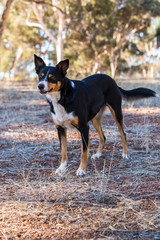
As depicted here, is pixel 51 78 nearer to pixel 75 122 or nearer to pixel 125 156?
pixel 75 122

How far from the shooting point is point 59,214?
3.01 m

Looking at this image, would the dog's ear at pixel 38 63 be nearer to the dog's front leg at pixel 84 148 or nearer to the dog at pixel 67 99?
the dog at pixel 67 99

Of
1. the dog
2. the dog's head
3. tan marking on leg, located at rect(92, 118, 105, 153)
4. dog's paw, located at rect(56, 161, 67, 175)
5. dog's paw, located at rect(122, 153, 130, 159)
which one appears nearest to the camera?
the dog's head

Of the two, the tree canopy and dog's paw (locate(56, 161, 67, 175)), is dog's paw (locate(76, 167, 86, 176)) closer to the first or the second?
dog's paw (locate(56, 161, 67, 175))

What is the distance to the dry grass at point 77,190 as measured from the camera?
2722 mm

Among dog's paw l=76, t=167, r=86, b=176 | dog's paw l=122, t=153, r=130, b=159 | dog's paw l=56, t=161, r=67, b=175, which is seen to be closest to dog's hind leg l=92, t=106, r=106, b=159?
dog's paw l=122, t=153, r=130, b=159

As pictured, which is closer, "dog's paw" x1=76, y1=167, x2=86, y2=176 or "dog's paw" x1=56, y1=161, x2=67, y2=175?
"dog's paw" x1=76, y1=167, x2=86, y2=176

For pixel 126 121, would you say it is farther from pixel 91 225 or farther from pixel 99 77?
pixel 91 225

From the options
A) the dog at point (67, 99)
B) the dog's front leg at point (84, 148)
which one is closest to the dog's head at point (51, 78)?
the dog at point (67, 99)

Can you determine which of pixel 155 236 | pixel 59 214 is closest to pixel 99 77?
pixel 59 214

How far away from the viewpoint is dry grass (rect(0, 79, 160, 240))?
Answer: 272 cm

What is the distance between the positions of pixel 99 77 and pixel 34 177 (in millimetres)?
2041

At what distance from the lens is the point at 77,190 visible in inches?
143

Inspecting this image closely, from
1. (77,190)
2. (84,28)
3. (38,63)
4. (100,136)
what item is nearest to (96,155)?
(100,136)
